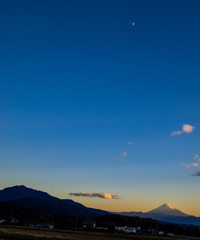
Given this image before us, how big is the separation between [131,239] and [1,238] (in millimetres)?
27272

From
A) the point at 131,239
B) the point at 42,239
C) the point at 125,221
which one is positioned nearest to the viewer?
the point at 42,239

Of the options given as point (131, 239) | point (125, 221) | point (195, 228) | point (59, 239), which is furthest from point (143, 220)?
point (59, 239)

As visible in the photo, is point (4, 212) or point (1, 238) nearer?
point (1, 238)

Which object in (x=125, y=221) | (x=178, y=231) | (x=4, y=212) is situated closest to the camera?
(x=178, y=231)

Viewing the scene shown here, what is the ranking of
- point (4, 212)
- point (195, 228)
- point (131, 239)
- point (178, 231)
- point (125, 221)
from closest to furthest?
point (131, 239), point (178, 231), point (195, 228), point (125, 221), point (4, 212)

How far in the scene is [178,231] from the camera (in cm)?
9556

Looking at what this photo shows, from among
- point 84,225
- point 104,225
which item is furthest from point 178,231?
point 84,225

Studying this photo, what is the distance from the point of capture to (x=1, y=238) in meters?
32.9

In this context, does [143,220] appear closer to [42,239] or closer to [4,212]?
[4,212]

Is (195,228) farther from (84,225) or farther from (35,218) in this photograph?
(35,218)

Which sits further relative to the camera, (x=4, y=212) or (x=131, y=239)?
(x=4, y=212)

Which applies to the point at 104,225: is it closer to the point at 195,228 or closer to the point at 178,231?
the point at 178,231

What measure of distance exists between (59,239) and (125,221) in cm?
11196

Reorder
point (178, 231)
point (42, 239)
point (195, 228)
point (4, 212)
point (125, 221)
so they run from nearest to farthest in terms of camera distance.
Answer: point (42, 239)
point (178, 231)
point (195, 228)
point (125, 221)
point (4, 212)
